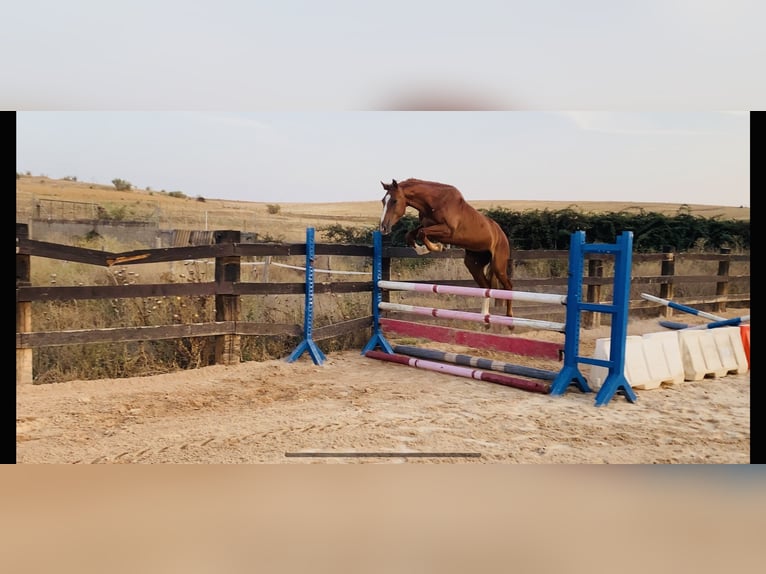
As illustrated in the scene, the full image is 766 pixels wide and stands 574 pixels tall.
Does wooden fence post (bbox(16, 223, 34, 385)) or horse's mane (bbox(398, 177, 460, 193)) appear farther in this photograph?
horse's mane (bbox(398, 177, 460, 193))

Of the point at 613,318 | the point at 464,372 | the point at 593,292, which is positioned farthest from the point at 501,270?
the point at 593,292

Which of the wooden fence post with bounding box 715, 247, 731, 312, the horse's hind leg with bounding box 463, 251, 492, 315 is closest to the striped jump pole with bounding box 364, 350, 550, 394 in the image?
the horse's hind leg with bounding box 463, 251, 492, 315

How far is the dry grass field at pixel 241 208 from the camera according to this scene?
8562mm

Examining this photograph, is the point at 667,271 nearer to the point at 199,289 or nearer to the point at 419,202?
the point at 419,202

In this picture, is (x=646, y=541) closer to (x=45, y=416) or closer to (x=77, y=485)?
Answer: (x=77, y=485)

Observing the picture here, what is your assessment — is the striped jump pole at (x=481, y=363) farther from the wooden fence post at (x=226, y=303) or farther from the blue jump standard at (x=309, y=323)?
the wooden fence post at (x=226, y=303)

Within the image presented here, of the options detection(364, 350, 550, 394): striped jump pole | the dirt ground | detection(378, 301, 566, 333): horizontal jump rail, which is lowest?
the dirt ground

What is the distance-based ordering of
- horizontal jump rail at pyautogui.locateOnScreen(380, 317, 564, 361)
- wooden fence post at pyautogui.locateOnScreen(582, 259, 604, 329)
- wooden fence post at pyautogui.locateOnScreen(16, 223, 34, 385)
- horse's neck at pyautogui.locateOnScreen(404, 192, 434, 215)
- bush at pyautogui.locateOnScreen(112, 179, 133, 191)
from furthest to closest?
bush at pyautogui.locateOnScreen(112, 179, 133, 191)
wooden fence post at pyautogui.locateOnScreen(582, 259, 604, 329)
horse's neck at pyautogui.locateOnScreen(404, 192, 434, 215)
horizontal jump rail at pyautogui.locateOnScreen(380, 317, 564, 361)
wooden fence post at pyautogui.locateOnScreen(16, 223, 34, 385)

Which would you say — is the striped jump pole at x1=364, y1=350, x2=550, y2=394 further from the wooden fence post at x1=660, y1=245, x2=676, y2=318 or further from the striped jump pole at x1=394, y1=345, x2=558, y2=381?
the wooden fence post at x1=660, y1=245, x2=676, y2=318

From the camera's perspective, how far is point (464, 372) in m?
5.12

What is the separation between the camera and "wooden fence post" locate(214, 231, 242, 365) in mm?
5277

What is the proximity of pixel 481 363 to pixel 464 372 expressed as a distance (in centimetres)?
15

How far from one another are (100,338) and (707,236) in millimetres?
8632

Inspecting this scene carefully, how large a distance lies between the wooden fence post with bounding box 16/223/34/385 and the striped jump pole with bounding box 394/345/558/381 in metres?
2.96
